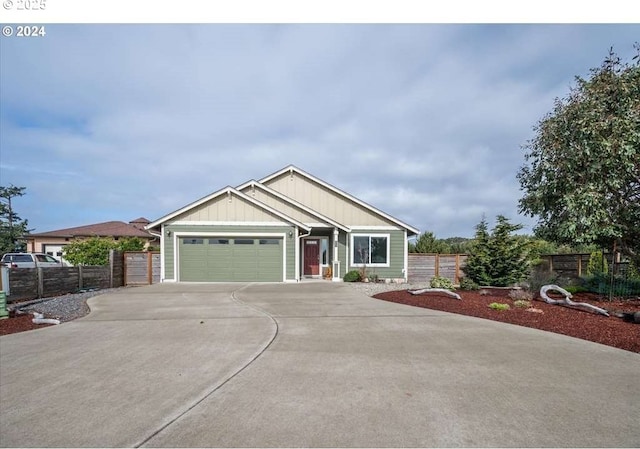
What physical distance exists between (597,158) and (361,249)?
12.2 meters

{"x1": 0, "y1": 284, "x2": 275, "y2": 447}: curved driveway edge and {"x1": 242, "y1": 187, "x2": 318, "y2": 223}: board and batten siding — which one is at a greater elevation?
{"x1": 242, "y1": 187, "x2": 318, "y2": 223}: board and batten siding

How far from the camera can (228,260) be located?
59.7 feet

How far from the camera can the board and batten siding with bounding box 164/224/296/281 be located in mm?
18078

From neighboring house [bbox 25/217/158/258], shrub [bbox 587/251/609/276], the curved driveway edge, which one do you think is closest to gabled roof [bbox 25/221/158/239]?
neighboring house [bbox 25/217/158/258]

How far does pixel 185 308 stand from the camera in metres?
10.6

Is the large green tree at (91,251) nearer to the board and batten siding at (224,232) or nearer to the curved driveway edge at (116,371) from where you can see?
the board and batten siding at (224,232)

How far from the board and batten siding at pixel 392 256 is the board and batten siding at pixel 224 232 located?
11.4 feet

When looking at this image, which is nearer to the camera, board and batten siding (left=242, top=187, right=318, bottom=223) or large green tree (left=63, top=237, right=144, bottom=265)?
board and batten siding (left=242, top=187, right=318, bottom=223)

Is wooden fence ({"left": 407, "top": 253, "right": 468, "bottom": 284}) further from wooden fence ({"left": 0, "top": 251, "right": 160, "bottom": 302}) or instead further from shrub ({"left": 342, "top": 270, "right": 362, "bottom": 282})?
wooden fence ({"left": 0, "top": 251, "right": 160, "bottom": 302})

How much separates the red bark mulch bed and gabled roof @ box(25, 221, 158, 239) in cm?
2828

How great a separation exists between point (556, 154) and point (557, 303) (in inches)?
165

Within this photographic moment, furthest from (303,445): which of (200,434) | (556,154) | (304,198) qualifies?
(304,198)

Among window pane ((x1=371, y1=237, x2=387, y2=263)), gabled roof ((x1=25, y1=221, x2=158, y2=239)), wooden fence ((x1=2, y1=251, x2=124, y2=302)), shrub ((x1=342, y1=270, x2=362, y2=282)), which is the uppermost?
gabled roof ((x1=25, y1=221, x2=158, y2=239))

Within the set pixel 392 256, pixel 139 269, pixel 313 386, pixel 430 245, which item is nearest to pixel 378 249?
pixel 392 256
